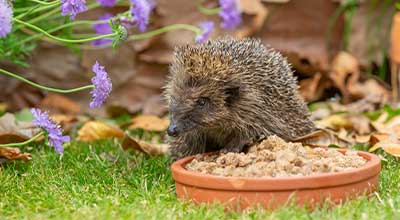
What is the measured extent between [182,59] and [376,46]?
348 centimetres

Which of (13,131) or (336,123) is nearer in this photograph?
(13,131)

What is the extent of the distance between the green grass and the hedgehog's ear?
1.54ft

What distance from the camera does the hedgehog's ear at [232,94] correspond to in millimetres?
3513

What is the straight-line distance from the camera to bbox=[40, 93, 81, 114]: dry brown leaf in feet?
20.3

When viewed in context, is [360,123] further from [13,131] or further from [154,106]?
[13,131]

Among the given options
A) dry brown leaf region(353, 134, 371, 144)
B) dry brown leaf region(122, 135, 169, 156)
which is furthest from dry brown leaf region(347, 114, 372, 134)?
dry brown leaf region(122, 135, 169, 156)

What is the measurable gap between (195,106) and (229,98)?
0.70ft

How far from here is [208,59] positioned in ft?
11.3

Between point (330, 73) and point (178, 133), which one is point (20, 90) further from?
point (178, 133)

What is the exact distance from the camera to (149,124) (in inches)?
202

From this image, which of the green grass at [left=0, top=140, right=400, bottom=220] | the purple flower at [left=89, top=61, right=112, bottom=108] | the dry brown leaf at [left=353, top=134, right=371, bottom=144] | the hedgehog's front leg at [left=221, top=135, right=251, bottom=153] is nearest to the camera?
the green grass at [left=0, top=140, right=400, bottom=220]

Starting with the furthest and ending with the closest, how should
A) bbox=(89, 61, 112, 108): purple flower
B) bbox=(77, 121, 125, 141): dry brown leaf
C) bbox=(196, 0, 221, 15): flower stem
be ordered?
bbox=(196, 0, 221, 15): flower stem, bbox=(77, 121, 125, 141): dry brown leaf, bbox=(89, 61, 112, 108): purple flower

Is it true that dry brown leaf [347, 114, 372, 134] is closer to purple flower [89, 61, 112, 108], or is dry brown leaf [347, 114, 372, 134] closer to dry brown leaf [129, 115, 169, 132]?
dry brown leaf [129, 115, 169, 132]

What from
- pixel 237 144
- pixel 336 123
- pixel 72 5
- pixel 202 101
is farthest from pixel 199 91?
pixel 336 123
